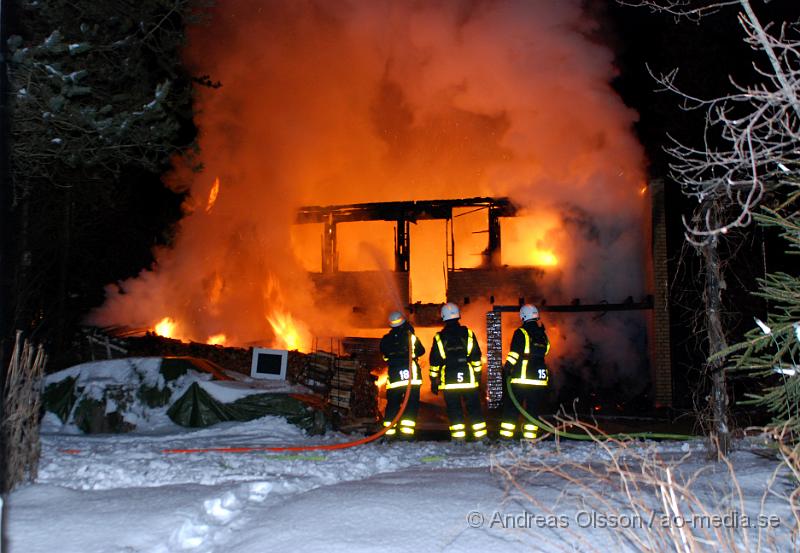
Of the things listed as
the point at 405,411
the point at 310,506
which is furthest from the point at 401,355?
the point at 310,506

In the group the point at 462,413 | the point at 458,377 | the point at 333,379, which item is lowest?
the point at 462,413

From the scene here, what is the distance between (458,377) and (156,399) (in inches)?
176

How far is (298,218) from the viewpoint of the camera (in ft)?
65.9

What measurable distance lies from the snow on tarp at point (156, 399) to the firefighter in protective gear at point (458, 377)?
191cm

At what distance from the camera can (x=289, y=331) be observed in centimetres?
1900

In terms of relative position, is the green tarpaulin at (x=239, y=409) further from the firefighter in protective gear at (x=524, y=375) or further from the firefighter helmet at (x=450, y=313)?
the firefighter in protective gear at (x=524, y=375)

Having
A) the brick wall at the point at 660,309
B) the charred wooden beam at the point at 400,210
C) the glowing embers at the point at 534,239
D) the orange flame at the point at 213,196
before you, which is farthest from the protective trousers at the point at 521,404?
the orange flame at the point at 213,196

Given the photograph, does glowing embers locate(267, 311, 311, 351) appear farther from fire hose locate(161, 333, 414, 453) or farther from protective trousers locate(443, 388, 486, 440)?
protective trousers locate(443, 388, 486, 440)

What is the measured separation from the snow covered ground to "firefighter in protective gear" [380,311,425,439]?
1.83 m

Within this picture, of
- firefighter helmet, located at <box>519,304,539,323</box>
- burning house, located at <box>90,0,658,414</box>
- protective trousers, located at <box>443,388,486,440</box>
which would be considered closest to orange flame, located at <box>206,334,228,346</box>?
burning house, located at <box>90,0,658,414</box>

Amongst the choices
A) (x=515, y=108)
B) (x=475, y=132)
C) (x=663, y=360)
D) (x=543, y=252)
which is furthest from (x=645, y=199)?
(x=475, y=132)

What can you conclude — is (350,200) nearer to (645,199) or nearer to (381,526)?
(645,199)

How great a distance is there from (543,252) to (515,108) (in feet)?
15.7

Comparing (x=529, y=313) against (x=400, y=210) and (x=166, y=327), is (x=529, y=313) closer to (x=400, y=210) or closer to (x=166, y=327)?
(x=400, y=210)
